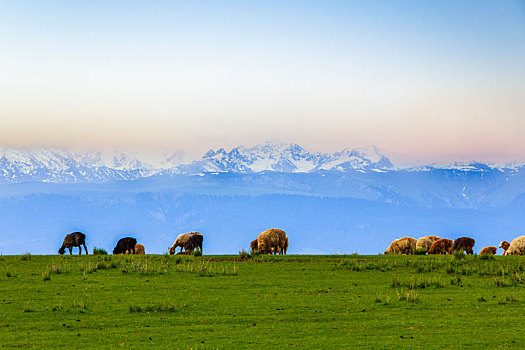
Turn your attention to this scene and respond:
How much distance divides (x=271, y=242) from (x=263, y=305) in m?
27.3

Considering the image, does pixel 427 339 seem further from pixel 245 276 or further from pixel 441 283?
pixel 245 276

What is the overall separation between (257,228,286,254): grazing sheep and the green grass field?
13.9m

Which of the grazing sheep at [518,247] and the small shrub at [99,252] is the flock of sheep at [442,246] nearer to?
the grazing sheep at [518,247]

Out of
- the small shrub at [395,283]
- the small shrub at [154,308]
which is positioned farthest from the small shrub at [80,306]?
the small shrub at [395,283]

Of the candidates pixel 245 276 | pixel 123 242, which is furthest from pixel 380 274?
pixel 123 242

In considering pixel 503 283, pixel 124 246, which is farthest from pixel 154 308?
pixel 124 246

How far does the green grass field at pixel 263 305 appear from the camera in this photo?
17469mm

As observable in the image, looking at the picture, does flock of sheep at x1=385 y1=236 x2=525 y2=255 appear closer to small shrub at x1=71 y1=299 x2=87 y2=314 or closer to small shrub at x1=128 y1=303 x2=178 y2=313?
small shrub at x1=128 y1=303 x2=178 y2=313

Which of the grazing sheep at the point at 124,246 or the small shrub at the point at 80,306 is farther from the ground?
the grazing sheep at the point at 124,246

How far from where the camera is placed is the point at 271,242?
49969 mm

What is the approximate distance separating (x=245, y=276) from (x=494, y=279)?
39.4ft

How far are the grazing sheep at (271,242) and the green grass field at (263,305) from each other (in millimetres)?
13895

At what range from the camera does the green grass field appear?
57.3 ft

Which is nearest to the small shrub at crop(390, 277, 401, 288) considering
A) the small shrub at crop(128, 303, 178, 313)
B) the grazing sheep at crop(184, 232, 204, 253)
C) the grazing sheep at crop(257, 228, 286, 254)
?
the small shrub at crop(128, 303, 178, 313)
